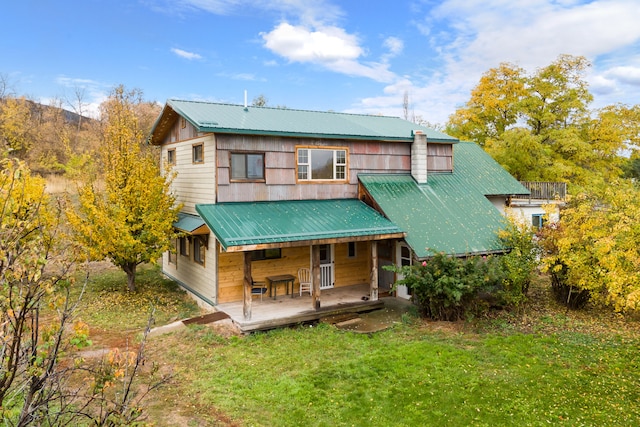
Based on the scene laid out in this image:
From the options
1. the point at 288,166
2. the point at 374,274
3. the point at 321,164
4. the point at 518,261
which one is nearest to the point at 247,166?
the point at 288,166

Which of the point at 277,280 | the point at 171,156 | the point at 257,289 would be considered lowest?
the point at 257,289

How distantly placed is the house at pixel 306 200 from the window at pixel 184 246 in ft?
0.14

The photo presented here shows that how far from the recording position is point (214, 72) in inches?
1661

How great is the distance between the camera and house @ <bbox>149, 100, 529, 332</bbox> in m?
12.1

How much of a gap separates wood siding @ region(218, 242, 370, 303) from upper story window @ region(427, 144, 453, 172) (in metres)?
4.52

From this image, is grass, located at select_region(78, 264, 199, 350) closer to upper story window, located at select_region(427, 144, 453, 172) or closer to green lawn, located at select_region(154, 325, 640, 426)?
green lawn, located at select_region(154, 325, 640, 426)

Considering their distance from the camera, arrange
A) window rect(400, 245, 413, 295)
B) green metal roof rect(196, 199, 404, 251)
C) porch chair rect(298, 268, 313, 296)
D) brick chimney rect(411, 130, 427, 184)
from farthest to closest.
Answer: brick chimney rect(411, 130, 427, 184)
porch chair rect(298, 268, 313, 296)
window rect(400, 245, 413, 295)
green metal roof rect(196, 199, 404, 251)

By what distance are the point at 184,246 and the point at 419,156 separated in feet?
31.3

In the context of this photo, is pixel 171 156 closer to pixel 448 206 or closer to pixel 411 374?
pixel 448 206

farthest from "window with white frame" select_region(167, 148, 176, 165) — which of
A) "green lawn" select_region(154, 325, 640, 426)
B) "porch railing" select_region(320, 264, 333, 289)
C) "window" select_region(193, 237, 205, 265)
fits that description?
"green lawn" select_region(154, 325, 640, 426)

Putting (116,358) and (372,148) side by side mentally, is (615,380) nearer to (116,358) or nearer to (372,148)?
(116,358)

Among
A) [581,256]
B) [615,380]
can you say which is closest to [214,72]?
[581,256]

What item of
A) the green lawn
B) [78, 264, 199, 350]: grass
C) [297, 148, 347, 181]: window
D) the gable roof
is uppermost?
the gable roof

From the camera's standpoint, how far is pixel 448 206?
15.0 m
